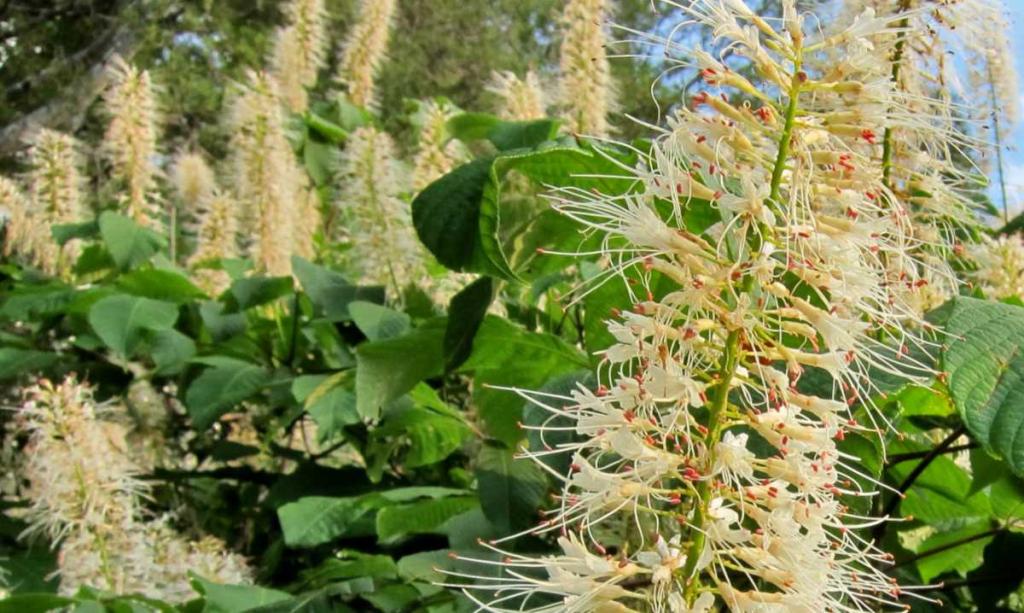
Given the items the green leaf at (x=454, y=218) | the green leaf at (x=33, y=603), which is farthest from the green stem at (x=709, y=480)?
the green leaf at (x=33, y=603)

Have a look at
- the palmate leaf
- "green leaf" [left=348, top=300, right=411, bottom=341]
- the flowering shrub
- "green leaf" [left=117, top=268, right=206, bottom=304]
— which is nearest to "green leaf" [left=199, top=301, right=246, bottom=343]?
the flowering shrub

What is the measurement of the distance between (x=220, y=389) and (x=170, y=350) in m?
0.32

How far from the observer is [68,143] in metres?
3.50

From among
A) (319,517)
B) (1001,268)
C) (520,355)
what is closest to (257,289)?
(319,517)

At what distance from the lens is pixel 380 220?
2.57 meters

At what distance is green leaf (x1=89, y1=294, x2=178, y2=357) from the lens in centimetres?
242

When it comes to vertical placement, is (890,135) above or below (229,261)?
above

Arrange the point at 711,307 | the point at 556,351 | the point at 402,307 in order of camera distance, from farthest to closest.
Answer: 1. the point at 402,307
2. the point at 556,351
3. the point at 711,307

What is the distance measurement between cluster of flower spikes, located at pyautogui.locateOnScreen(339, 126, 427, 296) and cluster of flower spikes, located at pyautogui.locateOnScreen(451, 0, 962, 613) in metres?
1.48

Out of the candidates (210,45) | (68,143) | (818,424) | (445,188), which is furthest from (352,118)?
(210,45)

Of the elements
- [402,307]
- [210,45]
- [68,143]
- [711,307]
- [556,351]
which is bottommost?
[210,45]

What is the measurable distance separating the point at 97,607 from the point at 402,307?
3.04 feet

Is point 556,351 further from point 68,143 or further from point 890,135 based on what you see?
point 68,143

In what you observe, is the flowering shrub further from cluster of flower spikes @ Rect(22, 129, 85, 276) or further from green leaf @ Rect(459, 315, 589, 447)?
cluster of flower spikes @ Rect(22, 129, 85, 276)
